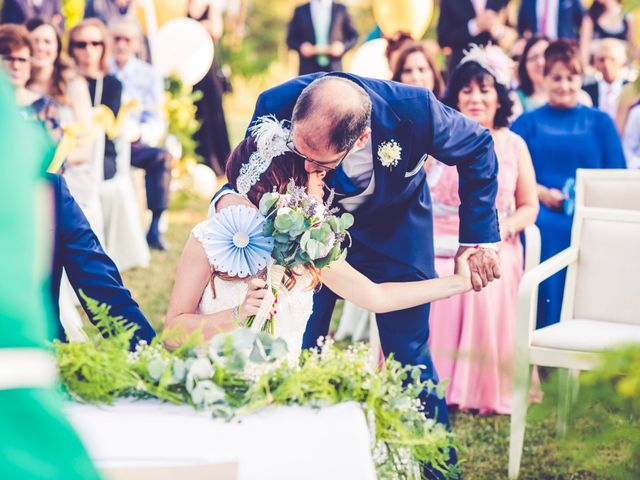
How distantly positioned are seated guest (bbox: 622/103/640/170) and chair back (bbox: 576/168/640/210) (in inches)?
97.4

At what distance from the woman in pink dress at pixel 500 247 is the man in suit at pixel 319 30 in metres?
5.29

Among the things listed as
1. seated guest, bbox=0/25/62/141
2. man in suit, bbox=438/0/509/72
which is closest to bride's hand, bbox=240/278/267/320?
seated guest, bbox=0/25/62/141

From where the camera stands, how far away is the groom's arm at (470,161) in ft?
11.1

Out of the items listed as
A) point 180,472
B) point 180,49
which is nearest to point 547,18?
point 180,49

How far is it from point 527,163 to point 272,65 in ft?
44.9

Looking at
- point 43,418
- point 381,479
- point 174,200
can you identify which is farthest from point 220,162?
point 43,418

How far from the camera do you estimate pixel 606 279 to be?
170 inches

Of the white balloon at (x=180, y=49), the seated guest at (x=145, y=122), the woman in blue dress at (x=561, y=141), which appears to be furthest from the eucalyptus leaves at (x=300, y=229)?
the white balloon at (x=180, y=49)

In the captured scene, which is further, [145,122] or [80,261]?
[145,122]

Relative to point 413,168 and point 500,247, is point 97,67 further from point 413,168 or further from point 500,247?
point 413,168

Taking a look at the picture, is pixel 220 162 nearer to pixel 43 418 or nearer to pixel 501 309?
pixel 501 309

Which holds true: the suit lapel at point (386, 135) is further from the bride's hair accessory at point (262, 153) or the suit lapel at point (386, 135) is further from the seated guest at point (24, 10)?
the seated guest at point (24, 10)

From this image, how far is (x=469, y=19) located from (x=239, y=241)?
6.17 meters

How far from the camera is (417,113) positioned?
3.33 metres
